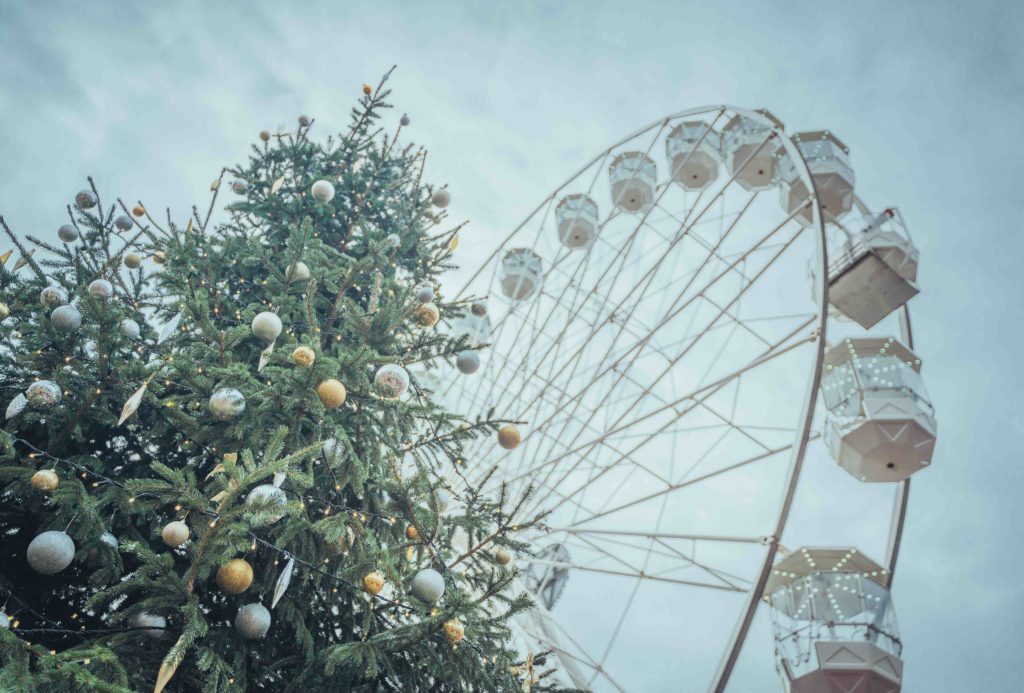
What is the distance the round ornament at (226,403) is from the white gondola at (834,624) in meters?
5.24

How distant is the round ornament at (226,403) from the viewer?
9.33 ft

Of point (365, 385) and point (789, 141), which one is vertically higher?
point (789, 141)

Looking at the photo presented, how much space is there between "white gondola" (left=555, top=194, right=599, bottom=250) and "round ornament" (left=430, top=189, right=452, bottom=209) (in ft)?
22.5

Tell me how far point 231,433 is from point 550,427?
7.53m

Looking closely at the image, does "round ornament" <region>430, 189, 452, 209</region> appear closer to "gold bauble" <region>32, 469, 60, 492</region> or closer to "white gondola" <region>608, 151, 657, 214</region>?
"gold bauble" <region>32, 469, 60, 492</region>

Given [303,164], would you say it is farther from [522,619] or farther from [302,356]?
[522,619]

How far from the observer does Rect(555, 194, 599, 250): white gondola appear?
12.2 m

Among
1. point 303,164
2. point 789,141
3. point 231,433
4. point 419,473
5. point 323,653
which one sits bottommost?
point 323,653

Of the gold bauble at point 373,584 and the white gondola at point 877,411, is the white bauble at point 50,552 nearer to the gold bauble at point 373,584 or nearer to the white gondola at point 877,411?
the gold bauble at point 373,584

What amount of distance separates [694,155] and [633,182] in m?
1.23

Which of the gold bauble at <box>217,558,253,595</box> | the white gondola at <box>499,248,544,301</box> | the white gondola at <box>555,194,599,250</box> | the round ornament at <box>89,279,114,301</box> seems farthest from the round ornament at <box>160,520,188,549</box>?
the white gondola at <box>555,194,599,250</box>

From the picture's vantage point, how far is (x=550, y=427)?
10.2 metres

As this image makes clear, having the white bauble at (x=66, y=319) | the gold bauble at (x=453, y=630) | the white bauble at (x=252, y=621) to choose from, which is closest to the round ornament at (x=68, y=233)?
the white bauble at (x=66, y=319)

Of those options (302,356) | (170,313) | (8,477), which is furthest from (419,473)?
(170,313)
